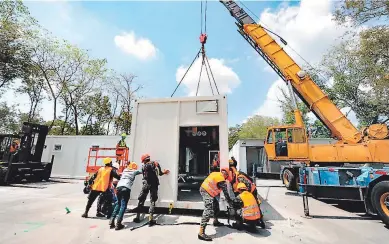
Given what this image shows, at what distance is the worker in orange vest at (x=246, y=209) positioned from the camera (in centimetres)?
462

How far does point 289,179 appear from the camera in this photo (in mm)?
10727

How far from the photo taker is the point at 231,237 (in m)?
4.35

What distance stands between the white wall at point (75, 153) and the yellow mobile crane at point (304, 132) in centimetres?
1206

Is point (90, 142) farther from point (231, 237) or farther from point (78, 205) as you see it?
point (231, 237)

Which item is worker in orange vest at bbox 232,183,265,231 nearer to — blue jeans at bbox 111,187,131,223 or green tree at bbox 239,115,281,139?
blue jeans at bbox 111,187,131,223

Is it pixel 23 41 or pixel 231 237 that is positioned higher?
pixel 23 41

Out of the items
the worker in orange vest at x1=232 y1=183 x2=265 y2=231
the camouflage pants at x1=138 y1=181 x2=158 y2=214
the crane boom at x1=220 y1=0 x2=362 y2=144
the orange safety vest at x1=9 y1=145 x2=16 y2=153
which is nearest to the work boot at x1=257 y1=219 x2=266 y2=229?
the worker in orange vest at x1=232 y1=183 x2=265 y2=231

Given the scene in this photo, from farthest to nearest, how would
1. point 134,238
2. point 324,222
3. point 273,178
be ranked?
point 273,178 < point 324,222 < point 134,238

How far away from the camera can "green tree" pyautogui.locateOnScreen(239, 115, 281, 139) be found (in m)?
48.8

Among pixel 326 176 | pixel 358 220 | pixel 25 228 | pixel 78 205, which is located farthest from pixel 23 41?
pixel 358 220

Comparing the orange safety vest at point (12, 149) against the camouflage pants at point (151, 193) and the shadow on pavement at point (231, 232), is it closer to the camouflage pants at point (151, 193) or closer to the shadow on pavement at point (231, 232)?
the camouflage pants at point (151, 193)

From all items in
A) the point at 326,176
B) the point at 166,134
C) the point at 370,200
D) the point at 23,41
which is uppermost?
the point at 23,41

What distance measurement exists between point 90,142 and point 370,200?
16954 millimetres

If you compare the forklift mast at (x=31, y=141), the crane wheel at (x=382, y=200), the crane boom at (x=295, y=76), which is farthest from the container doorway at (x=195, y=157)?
the forklift mast at (x=31, y=141)
